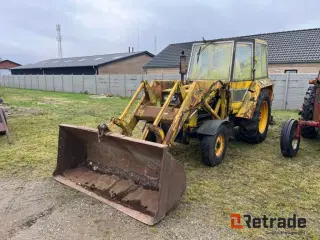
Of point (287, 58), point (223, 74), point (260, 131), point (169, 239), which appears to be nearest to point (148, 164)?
point (169, 239)

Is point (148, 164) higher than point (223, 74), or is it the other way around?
point (223, 74)

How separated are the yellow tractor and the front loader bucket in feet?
0.04

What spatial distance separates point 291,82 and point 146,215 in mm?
10743

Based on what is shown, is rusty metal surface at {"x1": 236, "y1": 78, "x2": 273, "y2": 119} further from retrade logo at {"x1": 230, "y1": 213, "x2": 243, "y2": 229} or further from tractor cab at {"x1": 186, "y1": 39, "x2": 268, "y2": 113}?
retrade logo at {"x1": 230, "y1": 213, "x2": 243, "y2": 229}

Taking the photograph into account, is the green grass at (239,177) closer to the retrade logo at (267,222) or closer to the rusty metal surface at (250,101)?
the retrade logo at (267,222)

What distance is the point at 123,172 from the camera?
3918mm

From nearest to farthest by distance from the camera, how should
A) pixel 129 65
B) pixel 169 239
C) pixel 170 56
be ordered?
1. pixel 169 239
2. pixel 170 56
3. pixel 129 65

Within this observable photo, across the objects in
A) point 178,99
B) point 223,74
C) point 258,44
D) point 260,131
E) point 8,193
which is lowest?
point 8,193

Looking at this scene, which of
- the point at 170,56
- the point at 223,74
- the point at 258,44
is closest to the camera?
the point at 223,74

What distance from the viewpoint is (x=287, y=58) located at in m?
18.7

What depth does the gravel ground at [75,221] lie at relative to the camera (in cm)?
297

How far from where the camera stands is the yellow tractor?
339 centimetres

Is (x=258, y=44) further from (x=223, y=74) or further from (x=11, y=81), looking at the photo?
(x=11, y=81)

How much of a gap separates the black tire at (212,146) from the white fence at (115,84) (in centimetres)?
841
